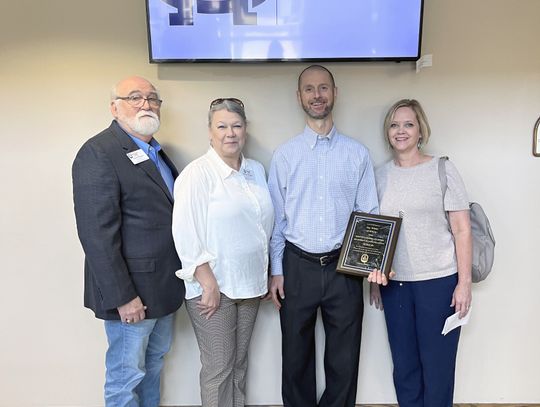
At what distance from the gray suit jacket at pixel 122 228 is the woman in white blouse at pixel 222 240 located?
0.35 feet

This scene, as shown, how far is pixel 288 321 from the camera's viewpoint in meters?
1.93

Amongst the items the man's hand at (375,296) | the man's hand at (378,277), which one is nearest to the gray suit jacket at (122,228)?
the man's hand at (378,277)

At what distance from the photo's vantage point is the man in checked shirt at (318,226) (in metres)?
1.84

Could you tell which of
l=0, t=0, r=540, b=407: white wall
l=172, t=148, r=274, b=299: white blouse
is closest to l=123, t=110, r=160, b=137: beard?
l=172, t=148, r=274, b=299: white blouse

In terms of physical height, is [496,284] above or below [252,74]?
below

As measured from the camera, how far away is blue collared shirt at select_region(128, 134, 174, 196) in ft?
5.62

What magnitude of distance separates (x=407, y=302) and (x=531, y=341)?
98 cm

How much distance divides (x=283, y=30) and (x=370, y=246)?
115cm

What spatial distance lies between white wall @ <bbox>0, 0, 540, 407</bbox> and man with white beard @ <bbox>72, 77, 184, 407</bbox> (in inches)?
15.6

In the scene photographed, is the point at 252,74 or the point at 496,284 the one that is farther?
the point at 496,284

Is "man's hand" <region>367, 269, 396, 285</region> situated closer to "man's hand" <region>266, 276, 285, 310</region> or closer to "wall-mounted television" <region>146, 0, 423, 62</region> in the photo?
"man's hand" <region>266, 276, 285, 310</region>

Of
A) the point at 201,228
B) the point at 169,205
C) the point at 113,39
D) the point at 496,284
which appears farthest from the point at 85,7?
the point at 496,284

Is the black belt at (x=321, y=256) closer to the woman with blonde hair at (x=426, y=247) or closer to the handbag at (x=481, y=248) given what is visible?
the woman with blonde hair at (x=426, y=247)

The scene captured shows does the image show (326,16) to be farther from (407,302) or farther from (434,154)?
(407,302)
